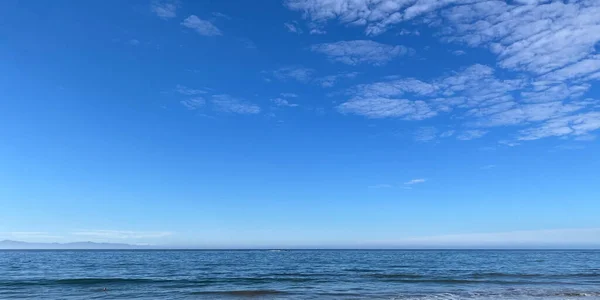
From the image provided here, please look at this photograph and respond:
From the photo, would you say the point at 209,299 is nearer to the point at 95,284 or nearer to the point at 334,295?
the point at 334,295

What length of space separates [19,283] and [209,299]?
73.2 feet

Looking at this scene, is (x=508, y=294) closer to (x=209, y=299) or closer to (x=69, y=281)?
(x=209, y=299)

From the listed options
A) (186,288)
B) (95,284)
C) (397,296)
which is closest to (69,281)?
(95,284)

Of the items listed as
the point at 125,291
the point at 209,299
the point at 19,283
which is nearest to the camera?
the point at 209,299

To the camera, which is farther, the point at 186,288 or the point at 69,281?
the point at 69,281

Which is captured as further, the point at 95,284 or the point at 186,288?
the point at 95,284

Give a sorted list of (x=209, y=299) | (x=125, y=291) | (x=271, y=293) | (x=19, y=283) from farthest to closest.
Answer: (x=19, y=283), (x=125, y=291), (x=271, y=293), (x=209, y=299)

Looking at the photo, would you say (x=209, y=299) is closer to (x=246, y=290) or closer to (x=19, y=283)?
(x=246, y=290)

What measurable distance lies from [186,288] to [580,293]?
29.3 metres

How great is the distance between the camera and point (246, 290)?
103ft

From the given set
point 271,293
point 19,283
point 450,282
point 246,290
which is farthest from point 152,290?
point 450,282

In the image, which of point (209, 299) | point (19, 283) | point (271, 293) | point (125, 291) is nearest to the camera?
point (209, 299)

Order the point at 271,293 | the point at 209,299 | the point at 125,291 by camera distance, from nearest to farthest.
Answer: the point at 209,299, the point at 271,293, the point at 125,291

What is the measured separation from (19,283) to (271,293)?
2476cm
